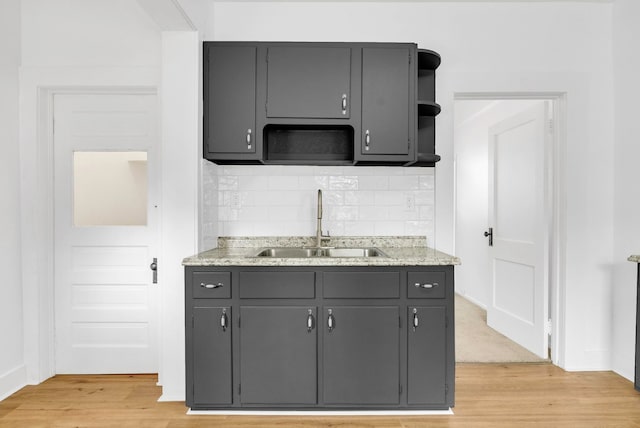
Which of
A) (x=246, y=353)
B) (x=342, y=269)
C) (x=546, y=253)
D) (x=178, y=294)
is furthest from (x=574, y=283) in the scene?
(x=178, y=294)

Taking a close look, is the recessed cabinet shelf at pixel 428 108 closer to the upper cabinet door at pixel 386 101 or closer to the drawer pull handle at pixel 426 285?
the upper cabinet door at pixel 386 101

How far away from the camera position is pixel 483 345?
346 cm

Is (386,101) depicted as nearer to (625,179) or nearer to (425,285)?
(425,285)

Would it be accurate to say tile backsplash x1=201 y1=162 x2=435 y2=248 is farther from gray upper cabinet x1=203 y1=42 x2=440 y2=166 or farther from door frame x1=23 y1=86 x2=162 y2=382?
door frame x1=23 y1=86 x2=162 y2=382

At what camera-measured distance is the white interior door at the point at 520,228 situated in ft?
10.5

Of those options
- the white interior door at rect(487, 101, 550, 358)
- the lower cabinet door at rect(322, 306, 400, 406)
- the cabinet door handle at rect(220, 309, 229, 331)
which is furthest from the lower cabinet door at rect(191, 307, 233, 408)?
the white interior door at rect(487, 101, 550, 358)

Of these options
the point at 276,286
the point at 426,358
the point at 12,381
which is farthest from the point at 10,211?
the point at 426,358

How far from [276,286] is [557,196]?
91.4 inches

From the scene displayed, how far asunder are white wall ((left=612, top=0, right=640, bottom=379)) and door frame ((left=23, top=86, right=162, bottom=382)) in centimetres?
339

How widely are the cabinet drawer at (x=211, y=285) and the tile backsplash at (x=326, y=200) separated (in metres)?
Result: 0.74

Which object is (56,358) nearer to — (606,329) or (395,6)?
(395,6)

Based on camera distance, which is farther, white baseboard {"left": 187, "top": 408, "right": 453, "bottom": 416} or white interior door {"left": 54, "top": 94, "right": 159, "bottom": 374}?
white interior door {"left": 54, "top": 94, "right": 159, "bottom": 374}

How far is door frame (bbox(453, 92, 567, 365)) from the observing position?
9.80 ft

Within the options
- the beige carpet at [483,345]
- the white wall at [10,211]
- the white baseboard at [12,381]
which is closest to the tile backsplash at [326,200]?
the beige carpet at [483,345]
